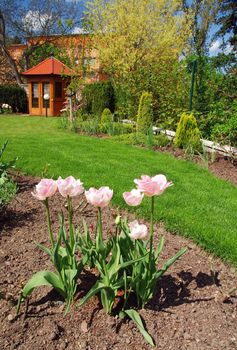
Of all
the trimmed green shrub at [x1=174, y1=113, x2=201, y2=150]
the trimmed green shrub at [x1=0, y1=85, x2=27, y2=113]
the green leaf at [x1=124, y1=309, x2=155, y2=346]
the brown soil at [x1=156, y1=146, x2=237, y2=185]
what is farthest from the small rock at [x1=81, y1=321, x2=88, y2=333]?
the trimmed green shrub at [x1=0, y1=85, x2=27, y2=113]

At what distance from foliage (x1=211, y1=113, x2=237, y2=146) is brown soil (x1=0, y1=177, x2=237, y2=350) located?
4382 mm

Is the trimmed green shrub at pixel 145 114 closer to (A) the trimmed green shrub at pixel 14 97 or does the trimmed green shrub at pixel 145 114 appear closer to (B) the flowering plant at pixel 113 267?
(B) the flowering plant at pixel 113 267

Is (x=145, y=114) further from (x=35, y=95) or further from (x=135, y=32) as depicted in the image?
(x=135, y=32)

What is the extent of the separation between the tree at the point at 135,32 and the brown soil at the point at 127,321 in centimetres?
1668

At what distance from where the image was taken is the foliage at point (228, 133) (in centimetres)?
662

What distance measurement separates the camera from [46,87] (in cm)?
1825

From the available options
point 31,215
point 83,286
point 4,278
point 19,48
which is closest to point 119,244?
point 83,286

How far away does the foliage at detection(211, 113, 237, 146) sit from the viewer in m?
6.62

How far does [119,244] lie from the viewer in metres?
2.04

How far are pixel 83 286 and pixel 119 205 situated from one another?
180 centimetres

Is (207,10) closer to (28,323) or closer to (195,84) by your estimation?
(195,84)

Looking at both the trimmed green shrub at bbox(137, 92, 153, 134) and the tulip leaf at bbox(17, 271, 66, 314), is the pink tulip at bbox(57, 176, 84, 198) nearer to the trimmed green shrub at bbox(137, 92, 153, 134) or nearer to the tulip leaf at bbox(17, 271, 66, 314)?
the tulip leaf at bbox(17, 271, 66, 314)

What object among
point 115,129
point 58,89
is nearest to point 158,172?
point 115,129

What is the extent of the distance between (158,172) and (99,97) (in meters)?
8.83
